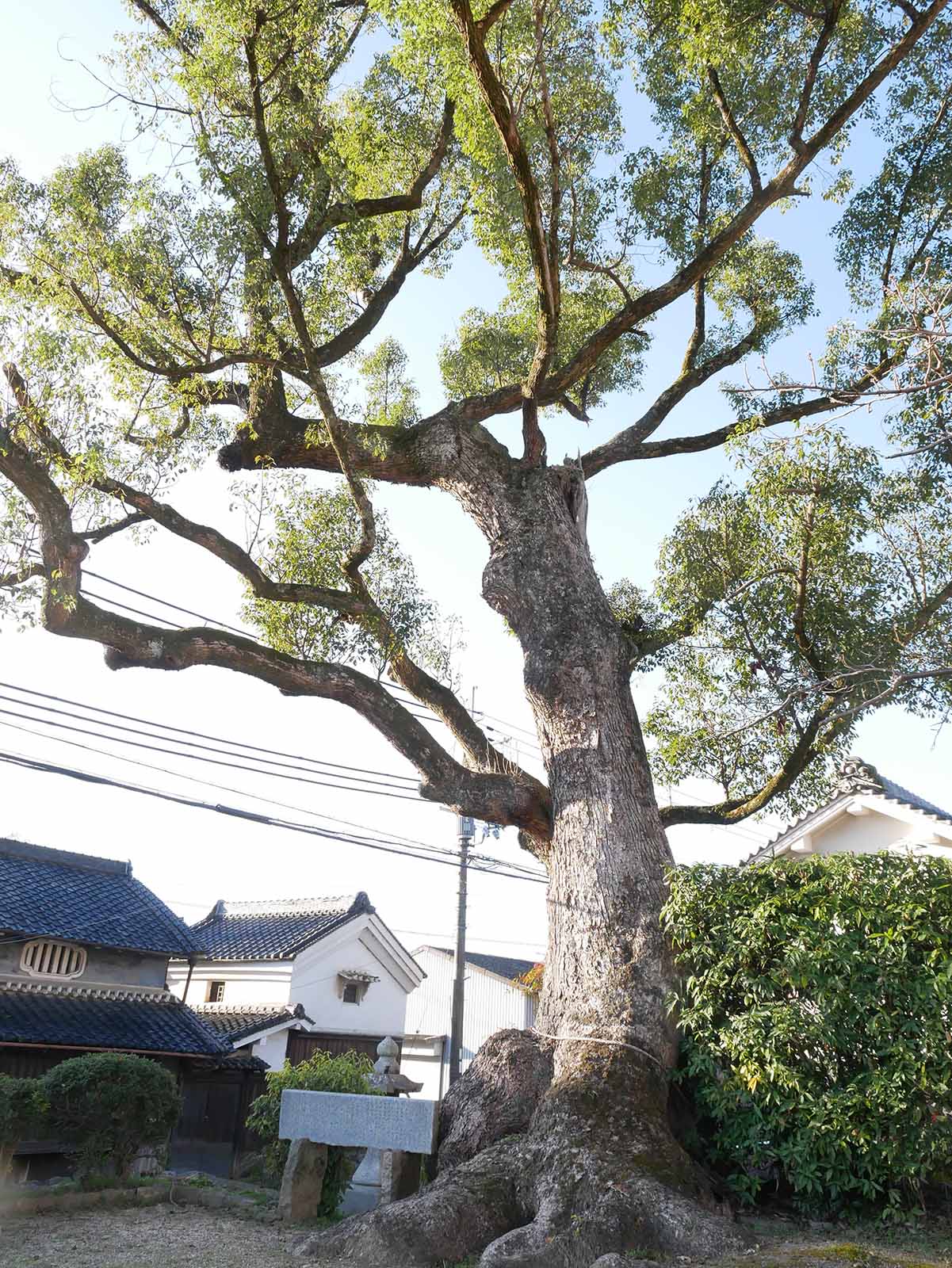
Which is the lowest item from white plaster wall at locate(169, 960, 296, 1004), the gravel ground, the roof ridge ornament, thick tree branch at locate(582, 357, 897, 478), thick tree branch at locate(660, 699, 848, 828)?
the gravel ground

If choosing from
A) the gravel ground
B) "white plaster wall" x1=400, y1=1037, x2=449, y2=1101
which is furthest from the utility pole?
"white plaster wall" x1=400, y1=1037, x2=449, y2=1101

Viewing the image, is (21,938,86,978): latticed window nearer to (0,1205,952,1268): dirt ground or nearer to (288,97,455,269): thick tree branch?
(0,1205,952,1268): dirt ground

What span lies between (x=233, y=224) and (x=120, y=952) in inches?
430

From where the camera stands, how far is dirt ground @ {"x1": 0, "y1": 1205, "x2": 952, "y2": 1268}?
15.9 ft

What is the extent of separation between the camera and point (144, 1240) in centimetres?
607

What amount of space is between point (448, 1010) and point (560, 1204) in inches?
1056

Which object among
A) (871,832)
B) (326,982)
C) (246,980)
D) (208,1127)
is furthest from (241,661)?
(326,982)

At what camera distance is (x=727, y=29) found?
8039mm

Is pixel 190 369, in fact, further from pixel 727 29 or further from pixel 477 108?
pixel 727 29

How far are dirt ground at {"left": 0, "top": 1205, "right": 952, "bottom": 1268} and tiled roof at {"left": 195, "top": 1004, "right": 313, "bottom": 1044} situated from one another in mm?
9490

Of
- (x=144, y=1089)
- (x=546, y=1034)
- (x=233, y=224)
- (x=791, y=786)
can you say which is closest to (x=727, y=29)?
(x=233, y=224)

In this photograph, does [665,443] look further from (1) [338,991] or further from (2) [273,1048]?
(1) [338,991]

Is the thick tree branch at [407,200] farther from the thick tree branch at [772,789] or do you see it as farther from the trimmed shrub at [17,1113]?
the trimmed shrub at [17,1113]

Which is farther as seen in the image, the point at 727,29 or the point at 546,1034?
the point at 727,29
